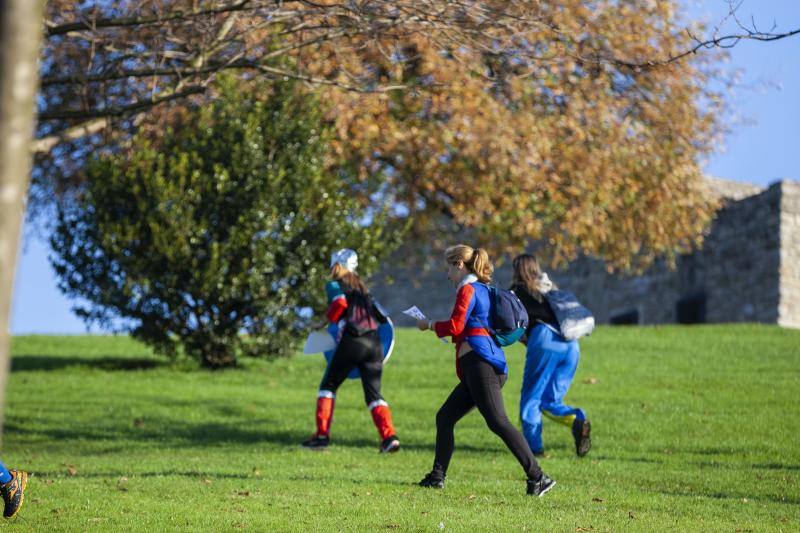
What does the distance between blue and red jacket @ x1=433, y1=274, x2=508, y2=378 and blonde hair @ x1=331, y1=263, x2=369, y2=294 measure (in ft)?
11.2

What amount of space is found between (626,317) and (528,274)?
71.9 ft

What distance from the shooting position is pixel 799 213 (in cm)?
2603

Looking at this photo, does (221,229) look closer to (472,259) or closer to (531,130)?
(531,130)

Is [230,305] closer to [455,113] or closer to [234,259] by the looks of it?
[234,259]

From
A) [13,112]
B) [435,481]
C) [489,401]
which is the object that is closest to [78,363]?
[435,481]

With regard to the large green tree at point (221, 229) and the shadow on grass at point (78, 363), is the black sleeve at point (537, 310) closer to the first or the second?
the large green tree at point (221, 229)

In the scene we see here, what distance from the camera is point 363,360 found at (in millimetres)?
11758

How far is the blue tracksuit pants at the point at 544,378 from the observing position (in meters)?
11.4

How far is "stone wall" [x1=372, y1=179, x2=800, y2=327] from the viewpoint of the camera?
26047mm

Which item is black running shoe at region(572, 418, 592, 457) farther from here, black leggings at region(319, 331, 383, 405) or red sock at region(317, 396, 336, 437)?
red sock at region(317, 396, 336, 437)

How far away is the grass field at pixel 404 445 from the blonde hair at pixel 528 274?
1822 mm

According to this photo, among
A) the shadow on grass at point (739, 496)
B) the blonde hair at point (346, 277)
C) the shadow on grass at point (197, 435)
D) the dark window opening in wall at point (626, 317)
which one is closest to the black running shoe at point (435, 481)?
the shadow on grass at point (739, 496)

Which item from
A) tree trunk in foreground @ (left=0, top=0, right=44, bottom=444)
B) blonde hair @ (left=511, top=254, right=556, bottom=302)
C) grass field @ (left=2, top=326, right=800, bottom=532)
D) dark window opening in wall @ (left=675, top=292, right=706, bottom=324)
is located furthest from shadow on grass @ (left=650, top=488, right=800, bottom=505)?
dark window opening in wall @ (left=675, top=292, right=706, bottom=324)

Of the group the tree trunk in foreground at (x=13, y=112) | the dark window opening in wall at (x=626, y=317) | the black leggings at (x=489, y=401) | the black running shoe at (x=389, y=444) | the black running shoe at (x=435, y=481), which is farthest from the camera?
the dark window opening in wall at (x=626, y=317)
